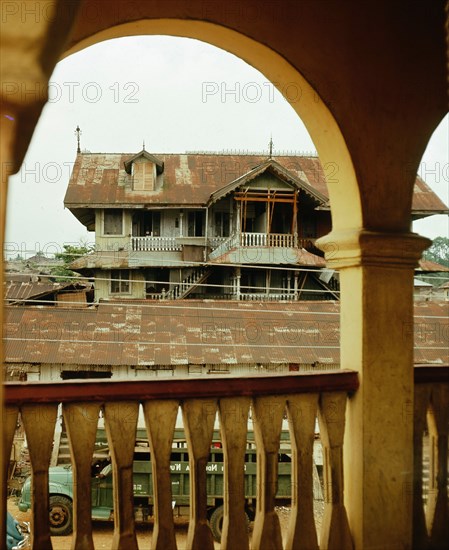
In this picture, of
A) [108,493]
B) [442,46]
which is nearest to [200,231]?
[108,493]

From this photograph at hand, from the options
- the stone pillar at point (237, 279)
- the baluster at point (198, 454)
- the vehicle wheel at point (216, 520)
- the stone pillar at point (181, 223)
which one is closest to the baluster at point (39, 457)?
the baluster at point (198, 454)

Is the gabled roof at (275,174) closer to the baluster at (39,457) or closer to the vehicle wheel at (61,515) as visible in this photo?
the vehicle wheel at (61,515)

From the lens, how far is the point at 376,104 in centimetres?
275

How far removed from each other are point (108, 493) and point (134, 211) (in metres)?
13.9

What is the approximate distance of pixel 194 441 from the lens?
2258mm

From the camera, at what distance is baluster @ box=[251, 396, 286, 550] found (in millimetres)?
2322

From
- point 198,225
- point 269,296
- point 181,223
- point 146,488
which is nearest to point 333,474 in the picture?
point 146,488

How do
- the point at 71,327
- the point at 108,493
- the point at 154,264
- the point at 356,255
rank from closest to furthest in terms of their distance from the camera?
the point at 356,255 → the point at 108,493 → the point at 71,327 → the point at 154,264

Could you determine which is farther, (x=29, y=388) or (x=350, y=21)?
(x=350, y=21)

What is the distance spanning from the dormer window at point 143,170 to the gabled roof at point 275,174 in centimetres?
254

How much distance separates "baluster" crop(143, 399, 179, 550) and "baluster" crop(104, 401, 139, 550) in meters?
0.08

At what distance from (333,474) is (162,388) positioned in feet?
3.10

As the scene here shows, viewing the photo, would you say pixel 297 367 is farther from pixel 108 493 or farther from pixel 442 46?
pixel 442 46

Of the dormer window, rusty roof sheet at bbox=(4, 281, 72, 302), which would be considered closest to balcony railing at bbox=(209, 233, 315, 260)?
the dormer window
